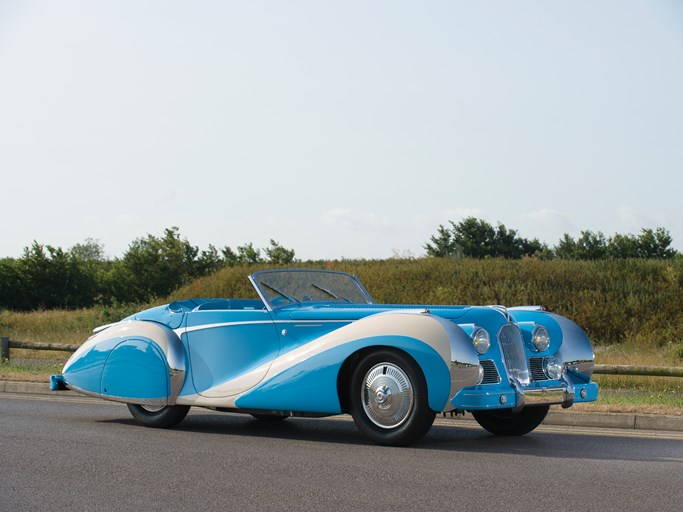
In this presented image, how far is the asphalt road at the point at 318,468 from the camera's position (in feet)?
19.6

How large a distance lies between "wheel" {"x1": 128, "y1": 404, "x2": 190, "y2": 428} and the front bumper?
10.4 ft

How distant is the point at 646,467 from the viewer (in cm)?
754

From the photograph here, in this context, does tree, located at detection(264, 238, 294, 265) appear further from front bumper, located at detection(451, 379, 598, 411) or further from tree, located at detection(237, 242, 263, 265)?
front bumper, located at detection(451, 379, 598, 411)

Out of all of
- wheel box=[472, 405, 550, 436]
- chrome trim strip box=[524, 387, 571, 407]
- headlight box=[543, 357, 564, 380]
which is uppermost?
headlight box=[543, 357, 564, 380]

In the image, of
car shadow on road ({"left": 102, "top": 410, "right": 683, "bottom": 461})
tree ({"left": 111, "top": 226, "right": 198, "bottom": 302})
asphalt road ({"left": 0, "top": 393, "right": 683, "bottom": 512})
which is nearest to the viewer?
asphalt road ({"left": 0, "top": 393, "right": 683, "bottom": 512})

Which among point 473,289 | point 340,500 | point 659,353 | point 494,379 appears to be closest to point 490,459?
point 494,379

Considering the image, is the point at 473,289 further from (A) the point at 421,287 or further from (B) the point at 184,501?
(B) the point at 184,501

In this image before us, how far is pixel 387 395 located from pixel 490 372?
36.4 inches

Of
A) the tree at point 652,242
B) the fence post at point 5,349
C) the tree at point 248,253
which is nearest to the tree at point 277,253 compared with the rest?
the tree at point 248,253

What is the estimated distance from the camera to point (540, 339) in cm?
913

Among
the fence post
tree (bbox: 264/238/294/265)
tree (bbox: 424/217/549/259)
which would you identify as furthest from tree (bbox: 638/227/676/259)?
the fence post

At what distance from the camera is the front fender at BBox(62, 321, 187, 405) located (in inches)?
372

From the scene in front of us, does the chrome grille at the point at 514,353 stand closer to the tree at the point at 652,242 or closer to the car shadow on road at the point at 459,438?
the car shadow on road at the point at 459,438

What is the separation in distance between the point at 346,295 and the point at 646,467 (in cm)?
389
